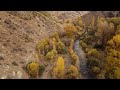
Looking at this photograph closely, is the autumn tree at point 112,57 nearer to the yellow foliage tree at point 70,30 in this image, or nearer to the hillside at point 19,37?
the hillside at point 19,37

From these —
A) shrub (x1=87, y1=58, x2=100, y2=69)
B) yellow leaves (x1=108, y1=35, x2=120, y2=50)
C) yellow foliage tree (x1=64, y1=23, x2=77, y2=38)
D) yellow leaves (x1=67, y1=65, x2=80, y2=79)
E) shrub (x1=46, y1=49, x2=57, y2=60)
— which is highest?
yellow foliage tree (x1=64, y1=23, x2=77, y2=38)

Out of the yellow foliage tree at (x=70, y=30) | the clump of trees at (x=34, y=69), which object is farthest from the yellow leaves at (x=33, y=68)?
the yellow foliage tree at (x=70, y=30)

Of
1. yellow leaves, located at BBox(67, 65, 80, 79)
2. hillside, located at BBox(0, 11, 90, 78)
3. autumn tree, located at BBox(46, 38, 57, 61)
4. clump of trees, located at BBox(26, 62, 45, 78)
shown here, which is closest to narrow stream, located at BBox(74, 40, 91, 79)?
yellow leaves, located at BBox(67, 65, 80, 79)

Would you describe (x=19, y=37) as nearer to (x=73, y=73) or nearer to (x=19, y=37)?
(x=19, y=37)

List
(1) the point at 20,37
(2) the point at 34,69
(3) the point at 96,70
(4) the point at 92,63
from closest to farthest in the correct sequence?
(2) the point at 34,69 → (3) the point at 96,70 → (4) the point at 92,63 → (1) the point at 20,37

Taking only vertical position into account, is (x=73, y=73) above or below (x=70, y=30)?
below

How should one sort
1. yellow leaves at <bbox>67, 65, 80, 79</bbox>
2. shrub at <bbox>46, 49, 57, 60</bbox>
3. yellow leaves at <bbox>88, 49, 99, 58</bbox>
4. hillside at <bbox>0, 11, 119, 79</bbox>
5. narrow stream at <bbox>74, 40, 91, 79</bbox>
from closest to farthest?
hillside at <bbox>0, 11, 119, 79</bbox> < yellow leaves at <bbox>67, 65, 80, 79</bbox> < narrow stream at <bbox>74, 40, 91, 79</bbox> < shrub at <bbox>46, 49, 57, 60</bbox> < yellow leaves at <bbox>88, 49, 99, 58</bbox>

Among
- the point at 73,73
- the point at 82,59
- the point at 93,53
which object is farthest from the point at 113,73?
the point at 82,59

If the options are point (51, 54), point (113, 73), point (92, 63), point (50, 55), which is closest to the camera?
point (113, 73)

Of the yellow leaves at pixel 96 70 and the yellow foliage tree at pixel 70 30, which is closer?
the yellow leaves at pixel 96 70

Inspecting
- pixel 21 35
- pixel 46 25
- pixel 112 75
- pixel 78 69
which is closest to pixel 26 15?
pixel 46 25

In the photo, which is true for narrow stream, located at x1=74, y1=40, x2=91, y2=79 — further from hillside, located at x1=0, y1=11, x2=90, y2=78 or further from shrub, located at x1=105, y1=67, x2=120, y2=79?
hillside, located at x1=0, y1=11, x2=90, y2=78

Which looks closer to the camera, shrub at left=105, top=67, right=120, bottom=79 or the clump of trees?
shrub at left=105, top=67, right=120, bottom=79
